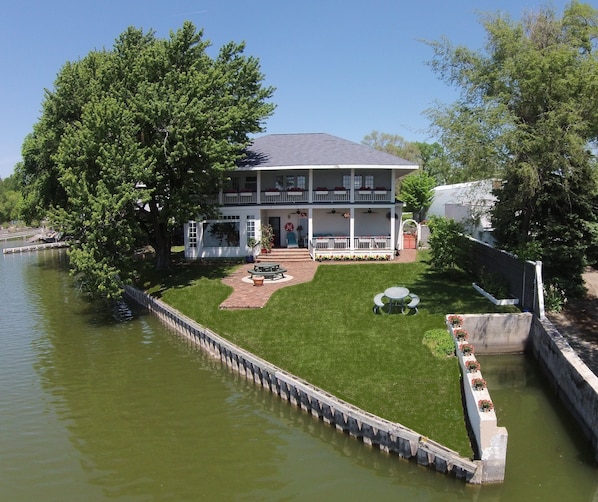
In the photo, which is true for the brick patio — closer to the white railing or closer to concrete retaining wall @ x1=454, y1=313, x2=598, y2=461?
the white railing

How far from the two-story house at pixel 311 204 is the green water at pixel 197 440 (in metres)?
12.7

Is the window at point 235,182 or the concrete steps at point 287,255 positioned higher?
the window at point 235,182

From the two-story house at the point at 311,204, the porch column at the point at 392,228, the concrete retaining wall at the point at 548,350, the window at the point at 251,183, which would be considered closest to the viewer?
the concrete retaining wall at the point at 548,350

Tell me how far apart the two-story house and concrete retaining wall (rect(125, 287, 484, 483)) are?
12643 mm

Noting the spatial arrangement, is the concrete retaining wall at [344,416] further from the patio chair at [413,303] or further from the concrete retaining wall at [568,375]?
the patio chair at [413,303]

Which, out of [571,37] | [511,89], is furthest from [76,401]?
[571,37]

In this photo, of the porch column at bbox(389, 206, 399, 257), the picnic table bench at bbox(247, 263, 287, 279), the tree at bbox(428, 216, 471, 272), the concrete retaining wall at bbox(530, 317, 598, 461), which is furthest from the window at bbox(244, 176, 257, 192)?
the concrete retaining wall at bbox(530, 317, 598, 461)

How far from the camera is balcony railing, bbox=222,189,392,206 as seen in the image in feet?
99.5

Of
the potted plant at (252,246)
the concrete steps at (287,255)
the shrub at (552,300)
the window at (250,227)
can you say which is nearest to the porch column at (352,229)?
the concrete steps at (287,255)

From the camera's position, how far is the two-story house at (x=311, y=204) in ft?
96.8

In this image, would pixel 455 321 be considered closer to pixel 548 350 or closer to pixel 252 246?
pixel 548 350

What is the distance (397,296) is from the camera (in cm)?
1827

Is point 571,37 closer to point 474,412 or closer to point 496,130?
point 496,130

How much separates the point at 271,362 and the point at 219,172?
1254 cm
